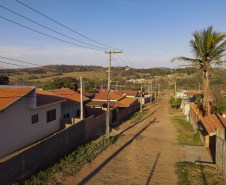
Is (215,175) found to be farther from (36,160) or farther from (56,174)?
(36,160)

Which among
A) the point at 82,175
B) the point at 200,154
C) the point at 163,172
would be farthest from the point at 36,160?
the point at 200,154

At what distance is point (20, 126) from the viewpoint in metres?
13.9

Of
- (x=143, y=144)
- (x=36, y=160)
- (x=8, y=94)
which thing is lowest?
(x=143, y=144)

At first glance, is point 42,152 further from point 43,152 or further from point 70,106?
point 70,106

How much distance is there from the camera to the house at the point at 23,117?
12.6 meters

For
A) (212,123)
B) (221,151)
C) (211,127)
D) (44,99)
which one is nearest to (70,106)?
(44,99)

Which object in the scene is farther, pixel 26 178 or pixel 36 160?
pixel 36 160

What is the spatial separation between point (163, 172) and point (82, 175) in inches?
160

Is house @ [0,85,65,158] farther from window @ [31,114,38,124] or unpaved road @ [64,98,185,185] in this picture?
unpaved road @ [64,98,185,185]

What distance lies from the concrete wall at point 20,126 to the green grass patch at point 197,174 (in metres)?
10.1

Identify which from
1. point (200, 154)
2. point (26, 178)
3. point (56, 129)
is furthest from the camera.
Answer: point (56, 129)

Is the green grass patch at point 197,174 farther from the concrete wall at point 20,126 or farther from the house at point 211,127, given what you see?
the concrete wall at point 20,126

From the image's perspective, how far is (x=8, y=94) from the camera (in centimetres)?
1366

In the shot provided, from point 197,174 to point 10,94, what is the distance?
39.9 ft
